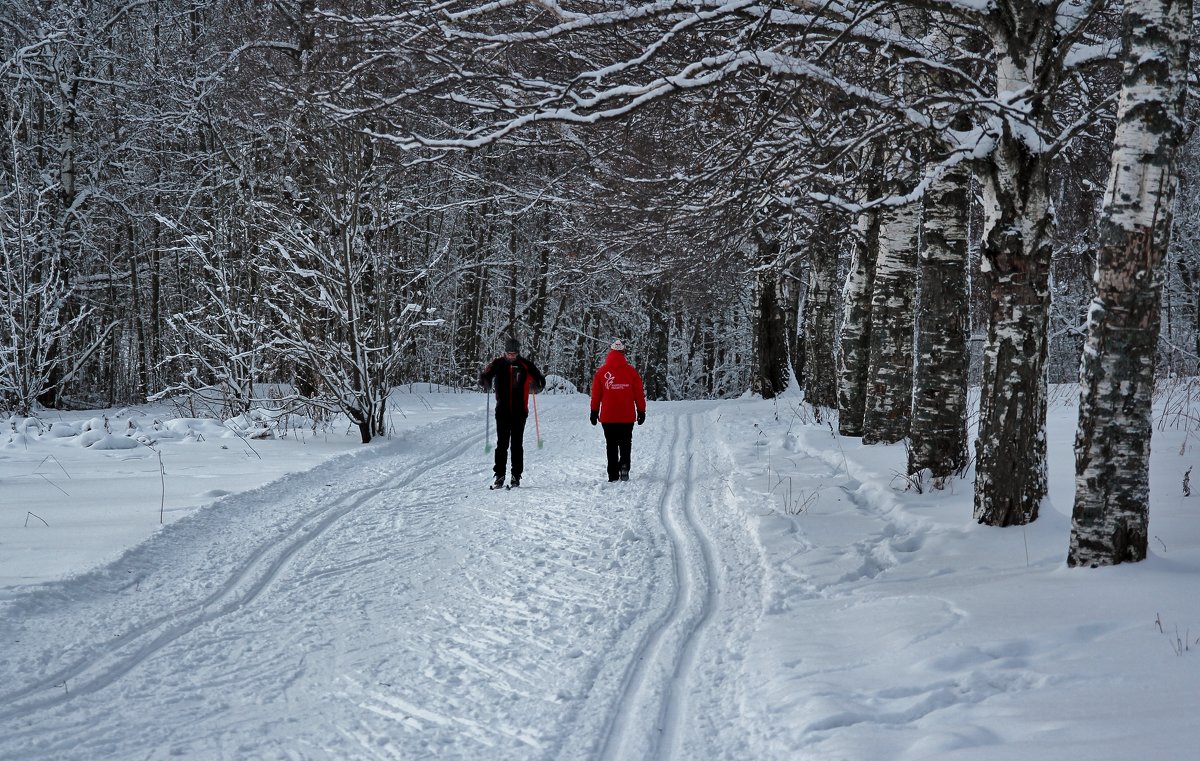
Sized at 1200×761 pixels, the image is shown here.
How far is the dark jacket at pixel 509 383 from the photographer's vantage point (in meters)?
10.7

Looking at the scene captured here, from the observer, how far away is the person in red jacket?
10969mm

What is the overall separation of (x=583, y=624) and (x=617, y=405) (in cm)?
595

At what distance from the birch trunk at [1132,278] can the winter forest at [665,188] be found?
0.06ft

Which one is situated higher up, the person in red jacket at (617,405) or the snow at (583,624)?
the person in red jacket at (617,405)

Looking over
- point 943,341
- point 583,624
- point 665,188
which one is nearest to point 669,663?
point 583,624

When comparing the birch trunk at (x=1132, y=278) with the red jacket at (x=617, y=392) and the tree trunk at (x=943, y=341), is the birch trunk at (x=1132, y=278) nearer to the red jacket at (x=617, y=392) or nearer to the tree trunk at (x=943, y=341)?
the tree trunk at (x=943, y=341)

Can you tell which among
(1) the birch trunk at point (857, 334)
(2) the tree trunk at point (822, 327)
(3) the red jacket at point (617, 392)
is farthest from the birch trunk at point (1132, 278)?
(2) the tree trunk at point (822, 327)

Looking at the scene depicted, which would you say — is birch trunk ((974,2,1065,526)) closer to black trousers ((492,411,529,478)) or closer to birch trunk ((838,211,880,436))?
black trousers ((492,411,529,478))

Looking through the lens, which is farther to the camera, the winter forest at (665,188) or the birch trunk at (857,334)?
the birch trunk at (857,334)

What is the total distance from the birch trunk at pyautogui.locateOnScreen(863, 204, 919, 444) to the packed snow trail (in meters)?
3.71

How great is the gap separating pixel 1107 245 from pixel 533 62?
228 inches

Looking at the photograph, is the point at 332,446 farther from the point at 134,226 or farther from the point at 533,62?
the point at 134,226

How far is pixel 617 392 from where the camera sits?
11.3 m

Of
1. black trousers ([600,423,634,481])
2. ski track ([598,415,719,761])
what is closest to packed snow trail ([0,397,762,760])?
ski track ([598,415,719,761])
